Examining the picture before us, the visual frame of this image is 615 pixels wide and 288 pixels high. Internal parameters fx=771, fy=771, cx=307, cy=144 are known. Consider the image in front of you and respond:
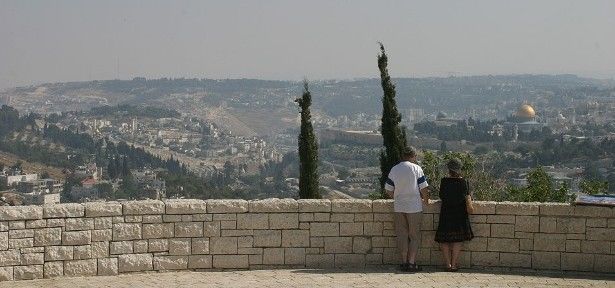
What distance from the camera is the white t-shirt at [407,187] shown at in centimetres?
870

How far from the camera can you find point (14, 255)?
26.7 feet

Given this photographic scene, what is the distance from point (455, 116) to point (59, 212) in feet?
353

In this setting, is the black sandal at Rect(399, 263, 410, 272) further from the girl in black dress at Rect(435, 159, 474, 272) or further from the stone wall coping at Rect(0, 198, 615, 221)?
the stone wall coping at Rect(0, 198, 615, 221)

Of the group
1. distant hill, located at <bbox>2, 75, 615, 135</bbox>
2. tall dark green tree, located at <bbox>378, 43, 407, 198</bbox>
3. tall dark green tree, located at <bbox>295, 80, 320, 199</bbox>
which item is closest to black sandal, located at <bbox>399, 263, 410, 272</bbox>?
tall dark green tree, located at <bbox>295, 80, 320, 199</bbox>

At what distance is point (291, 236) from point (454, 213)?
74.1 inches

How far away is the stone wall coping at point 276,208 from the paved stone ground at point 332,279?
2.25 ft

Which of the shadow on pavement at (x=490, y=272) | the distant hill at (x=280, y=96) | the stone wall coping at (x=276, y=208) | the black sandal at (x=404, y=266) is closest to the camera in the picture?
the stone wall coping at (x=276, y=208)

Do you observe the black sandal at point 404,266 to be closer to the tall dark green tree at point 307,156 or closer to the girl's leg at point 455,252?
the girl's leg at point 455,252

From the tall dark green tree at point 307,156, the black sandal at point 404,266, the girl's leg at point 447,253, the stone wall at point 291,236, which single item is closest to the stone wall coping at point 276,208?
the stone wall at point 291,236

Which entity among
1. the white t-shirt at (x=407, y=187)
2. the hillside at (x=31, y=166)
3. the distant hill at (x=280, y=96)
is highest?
the white t-shirt at (x=407, y=187)

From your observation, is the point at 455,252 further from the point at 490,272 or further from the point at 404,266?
the point at 404,266

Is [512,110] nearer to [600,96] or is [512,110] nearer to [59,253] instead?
[600,96]

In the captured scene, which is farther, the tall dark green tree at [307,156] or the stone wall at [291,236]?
the tall dark green tree at [307,156]

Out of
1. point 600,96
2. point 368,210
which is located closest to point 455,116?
point 600,96
